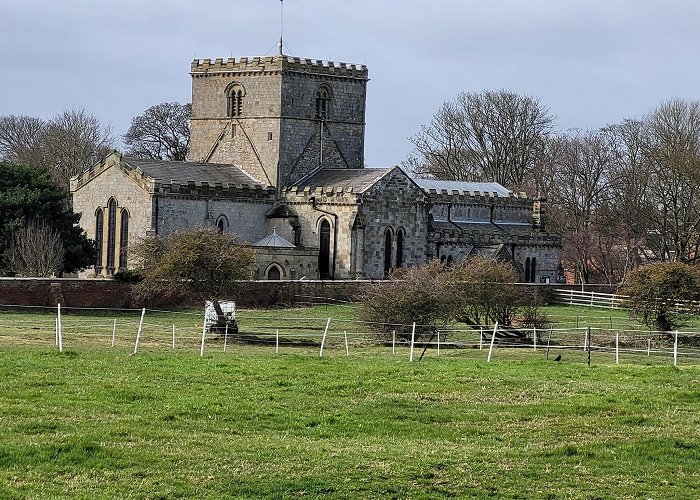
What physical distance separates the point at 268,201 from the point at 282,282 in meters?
10.6

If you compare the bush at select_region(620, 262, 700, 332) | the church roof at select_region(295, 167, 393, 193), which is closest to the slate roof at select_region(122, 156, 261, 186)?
the church roof at select_region(295, 167, 393, 193)

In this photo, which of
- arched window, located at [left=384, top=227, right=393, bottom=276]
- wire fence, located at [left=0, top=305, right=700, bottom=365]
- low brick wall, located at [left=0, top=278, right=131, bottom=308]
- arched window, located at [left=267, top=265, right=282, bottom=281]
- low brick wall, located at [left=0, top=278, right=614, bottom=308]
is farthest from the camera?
arched window, located at [left=384, top=227, right=393, bottom=276]

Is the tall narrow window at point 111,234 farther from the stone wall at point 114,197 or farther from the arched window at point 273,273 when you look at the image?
the arched window at point 273,273

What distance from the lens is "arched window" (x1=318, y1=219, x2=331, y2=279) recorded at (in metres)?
66.4

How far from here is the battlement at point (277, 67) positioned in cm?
7106

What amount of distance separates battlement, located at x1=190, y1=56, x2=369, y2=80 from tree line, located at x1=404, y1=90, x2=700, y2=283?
56.4ft

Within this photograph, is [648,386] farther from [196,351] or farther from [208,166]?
[208,166]

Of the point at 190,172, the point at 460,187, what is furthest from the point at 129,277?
the point at 460,187

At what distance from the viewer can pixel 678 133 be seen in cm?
8731

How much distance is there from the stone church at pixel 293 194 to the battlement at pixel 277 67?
0.22 feet

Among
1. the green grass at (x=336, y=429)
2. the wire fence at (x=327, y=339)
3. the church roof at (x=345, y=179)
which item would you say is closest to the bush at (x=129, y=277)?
the wire fence at (x=327, y=339)

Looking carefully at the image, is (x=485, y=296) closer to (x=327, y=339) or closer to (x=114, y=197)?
(x=327, y=339)

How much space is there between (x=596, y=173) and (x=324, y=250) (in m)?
29.1

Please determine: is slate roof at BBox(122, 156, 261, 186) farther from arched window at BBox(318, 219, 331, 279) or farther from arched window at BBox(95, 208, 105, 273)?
arched window at BBox(318, 219, 331, 279)
